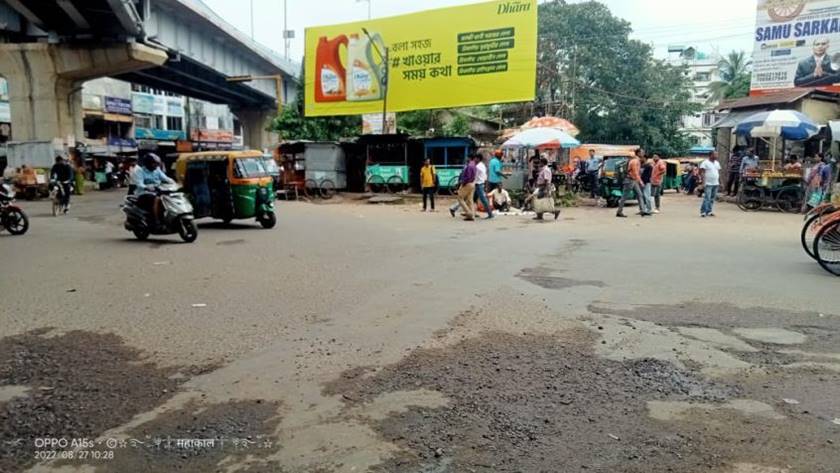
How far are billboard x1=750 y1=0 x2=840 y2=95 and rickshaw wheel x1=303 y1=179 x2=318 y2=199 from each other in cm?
1857

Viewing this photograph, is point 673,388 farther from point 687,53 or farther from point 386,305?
point 687,53

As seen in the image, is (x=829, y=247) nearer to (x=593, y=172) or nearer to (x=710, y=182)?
(x=710, y=182)

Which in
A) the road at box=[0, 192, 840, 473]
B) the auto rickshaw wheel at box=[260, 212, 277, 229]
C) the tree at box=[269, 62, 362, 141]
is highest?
the tree at box=[269, 62, 362, 141]

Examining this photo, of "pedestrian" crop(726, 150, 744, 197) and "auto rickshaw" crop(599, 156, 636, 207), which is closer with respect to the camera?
"auto rickshaw" crop(599, 156, 636, 207)

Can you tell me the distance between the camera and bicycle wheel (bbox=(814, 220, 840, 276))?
8.16 metres

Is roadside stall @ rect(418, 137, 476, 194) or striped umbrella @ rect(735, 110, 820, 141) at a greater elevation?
striped umbrella @ rect(735, 110, 820, 141)

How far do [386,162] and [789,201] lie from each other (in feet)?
49.0

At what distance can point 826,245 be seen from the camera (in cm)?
827

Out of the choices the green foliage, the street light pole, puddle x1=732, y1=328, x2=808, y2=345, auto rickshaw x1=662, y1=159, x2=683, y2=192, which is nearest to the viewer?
puddle x1=732, y1=328, x2=808, y2=345

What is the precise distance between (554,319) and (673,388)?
5.84 ft

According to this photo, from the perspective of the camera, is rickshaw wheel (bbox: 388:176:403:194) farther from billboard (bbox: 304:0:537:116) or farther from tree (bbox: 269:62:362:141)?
tree (bbox: 269:62:362:141)

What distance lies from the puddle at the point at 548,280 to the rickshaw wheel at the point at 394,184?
58.5 feet

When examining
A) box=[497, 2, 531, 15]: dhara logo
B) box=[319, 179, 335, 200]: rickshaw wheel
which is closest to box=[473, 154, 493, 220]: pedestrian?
box=[319, 179, 335, 200]: rickshaw wheel

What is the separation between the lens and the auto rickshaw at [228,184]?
44.2ft
